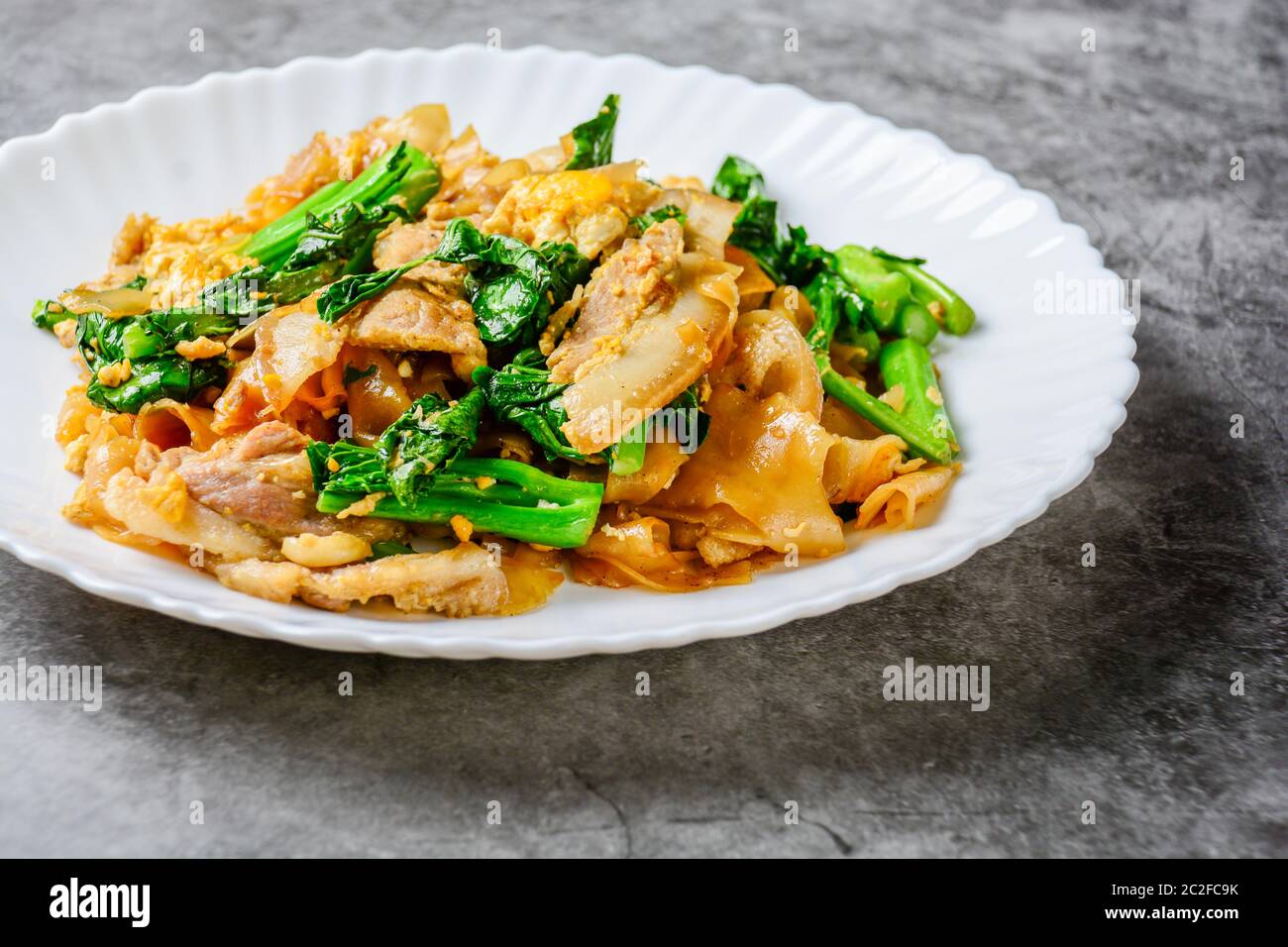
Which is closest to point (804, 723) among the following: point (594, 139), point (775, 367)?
point (775, 367)

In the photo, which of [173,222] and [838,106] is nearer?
[173,222]

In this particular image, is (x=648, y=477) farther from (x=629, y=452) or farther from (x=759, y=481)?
(x=759, y=481)

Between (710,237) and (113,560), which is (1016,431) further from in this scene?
(113,560)

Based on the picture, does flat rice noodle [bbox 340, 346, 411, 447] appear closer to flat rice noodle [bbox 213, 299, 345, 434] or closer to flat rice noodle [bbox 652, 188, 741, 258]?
flat rice noodle [bbox 213, 299, 345, 434]

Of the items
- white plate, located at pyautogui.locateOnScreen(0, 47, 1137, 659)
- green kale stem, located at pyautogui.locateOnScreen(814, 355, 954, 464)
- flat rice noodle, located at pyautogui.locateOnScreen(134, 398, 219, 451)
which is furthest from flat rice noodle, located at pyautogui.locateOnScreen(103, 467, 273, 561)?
green kale stem, located at pyautogui.locateOnScreen(814, 355, 954, 464)

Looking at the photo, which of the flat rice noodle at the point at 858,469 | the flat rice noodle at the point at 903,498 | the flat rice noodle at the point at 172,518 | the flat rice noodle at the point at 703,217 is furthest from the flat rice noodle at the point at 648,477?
the flat rice noodle at the point at 172,518

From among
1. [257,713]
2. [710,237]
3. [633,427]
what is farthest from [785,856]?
[710,237]
